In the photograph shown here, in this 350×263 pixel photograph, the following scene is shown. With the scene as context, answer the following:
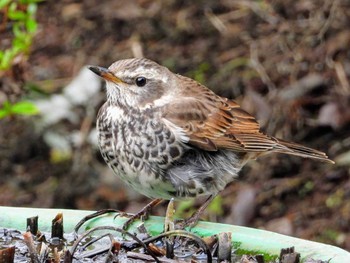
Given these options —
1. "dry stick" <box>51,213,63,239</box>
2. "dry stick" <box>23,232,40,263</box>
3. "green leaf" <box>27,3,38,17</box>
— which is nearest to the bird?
"dry stick" <box>51,213,63,239</box>

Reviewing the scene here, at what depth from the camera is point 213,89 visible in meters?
9.36

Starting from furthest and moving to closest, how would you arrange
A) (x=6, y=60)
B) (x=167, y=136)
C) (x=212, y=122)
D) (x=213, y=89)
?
(x=213, y=89) → (x=6, y=60) → (x=212, y=122) → (x=167, y=136)

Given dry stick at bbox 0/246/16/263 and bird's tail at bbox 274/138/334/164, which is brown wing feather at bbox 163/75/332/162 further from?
dry stick at bbox 0/246/16/263

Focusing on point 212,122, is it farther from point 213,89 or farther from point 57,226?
point 213,89

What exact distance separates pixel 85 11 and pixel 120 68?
518 centimetres

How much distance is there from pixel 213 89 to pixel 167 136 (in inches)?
149

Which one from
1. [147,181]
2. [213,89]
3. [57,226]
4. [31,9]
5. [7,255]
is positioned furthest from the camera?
[213,89]

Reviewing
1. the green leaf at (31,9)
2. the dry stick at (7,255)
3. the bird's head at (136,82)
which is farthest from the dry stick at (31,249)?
the green leaf at (31,9)

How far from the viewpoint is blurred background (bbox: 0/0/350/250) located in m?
8.31

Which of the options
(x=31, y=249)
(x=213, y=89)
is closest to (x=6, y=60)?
(x=31, y=249)

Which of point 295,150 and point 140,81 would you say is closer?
point 140,81

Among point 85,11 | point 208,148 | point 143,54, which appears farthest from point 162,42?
point 208,148

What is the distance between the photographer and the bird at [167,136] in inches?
217

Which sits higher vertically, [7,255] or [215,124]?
[215,124]
